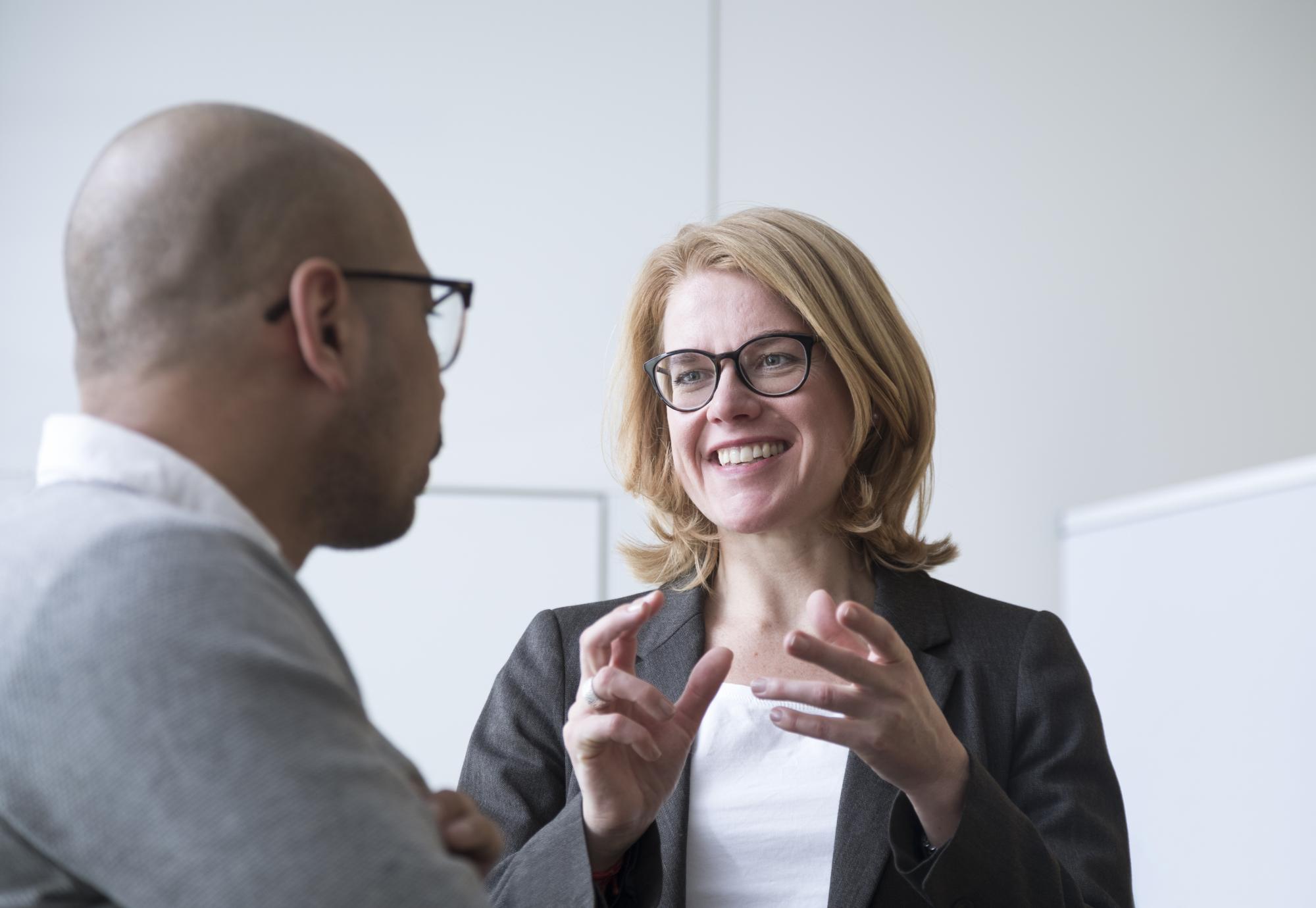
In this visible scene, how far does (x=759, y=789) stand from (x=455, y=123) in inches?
94.7

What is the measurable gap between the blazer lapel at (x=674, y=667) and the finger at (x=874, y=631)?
0.40 metres

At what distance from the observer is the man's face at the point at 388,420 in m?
0.94

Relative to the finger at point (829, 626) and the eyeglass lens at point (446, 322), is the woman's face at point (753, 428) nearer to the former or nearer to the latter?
the finger at point (829, 626)

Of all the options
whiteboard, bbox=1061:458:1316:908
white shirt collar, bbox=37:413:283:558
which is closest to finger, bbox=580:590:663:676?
white shirt collar, bbox=37:413:283:558

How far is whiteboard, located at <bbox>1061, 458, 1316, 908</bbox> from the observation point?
8.19ft

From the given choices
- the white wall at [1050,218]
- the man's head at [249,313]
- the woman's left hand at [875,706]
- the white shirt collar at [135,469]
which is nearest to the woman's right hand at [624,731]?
the woman's left hand at [875,706]

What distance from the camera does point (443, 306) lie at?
106 centimetres

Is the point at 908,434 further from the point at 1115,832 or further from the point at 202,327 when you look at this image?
the point at 202,327

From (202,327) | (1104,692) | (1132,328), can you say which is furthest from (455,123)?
(202,327)

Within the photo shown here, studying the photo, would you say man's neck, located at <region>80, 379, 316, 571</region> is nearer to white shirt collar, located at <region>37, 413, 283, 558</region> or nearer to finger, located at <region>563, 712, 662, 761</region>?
white shirt collar, located at <region>37, 413, 283, 558</region>

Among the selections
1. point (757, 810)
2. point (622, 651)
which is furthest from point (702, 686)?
point (757, 810)

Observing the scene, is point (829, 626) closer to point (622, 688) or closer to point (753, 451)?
point (622, 688)

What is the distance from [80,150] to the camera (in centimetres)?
327

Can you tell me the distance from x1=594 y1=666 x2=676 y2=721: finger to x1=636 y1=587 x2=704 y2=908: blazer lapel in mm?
279
